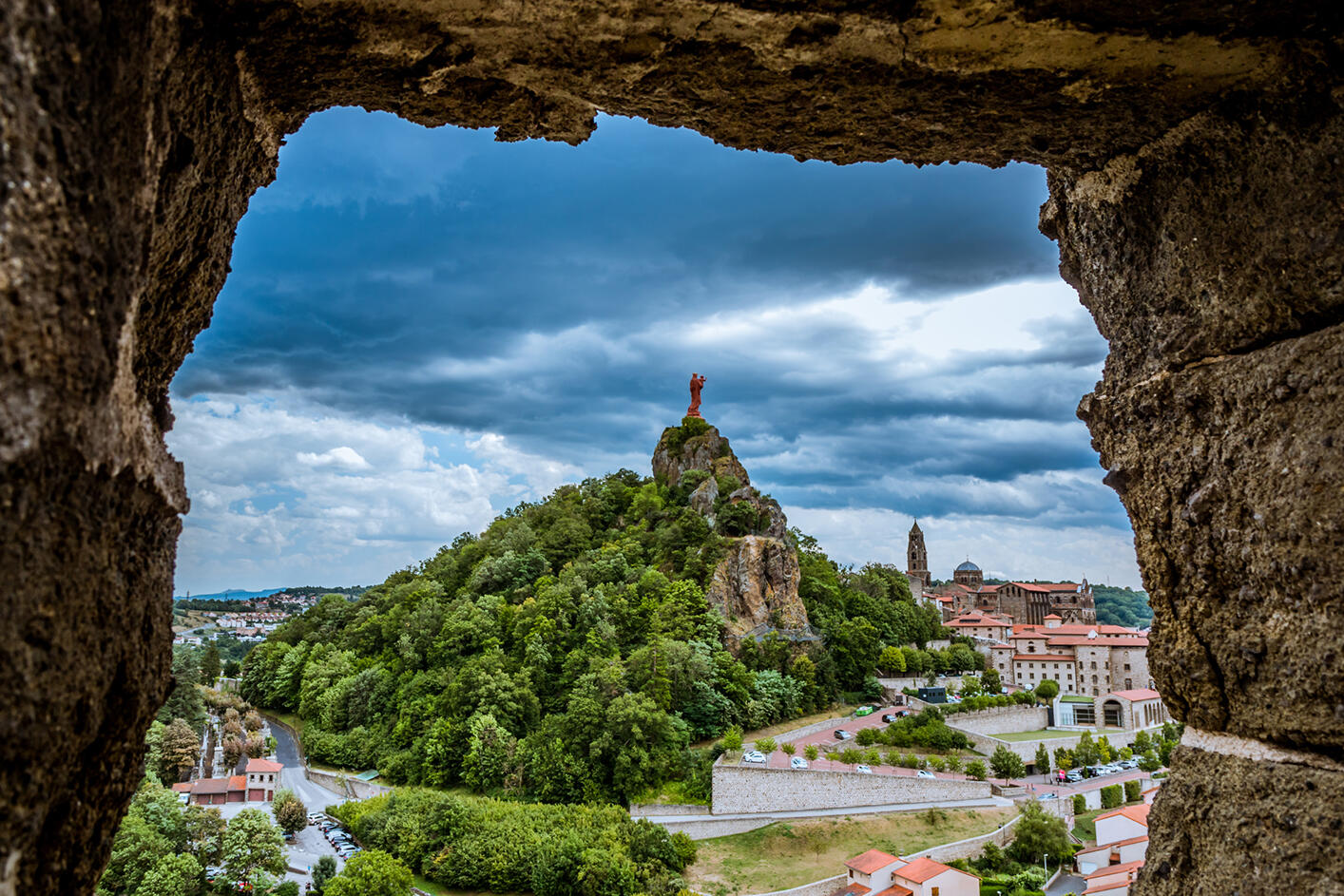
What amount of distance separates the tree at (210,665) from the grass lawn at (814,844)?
35152 millimetres

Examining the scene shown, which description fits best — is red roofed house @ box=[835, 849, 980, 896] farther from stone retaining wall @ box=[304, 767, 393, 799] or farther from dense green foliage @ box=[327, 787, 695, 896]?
stone retaining wall @ box=[304, 767, 393, 799]

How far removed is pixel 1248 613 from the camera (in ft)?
6.26

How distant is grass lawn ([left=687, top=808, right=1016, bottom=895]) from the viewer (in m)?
19.4

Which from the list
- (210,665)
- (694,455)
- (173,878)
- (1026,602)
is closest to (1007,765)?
(694,455)

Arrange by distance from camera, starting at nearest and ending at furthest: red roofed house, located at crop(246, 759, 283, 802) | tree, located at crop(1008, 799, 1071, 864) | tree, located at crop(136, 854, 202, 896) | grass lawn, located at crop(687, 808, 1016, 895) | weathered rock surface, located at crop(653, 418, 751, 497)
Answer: tree, located at crop(136, 854, 202, 896), grass lawn, located at crop(687, 808, 1016, 895), tree, located at crop(1008, 799, 1071, 864), red roofed house, located at crop(246, 759, 283, 802), weathered rock surface, located at crop(653, 418, 751, 497)

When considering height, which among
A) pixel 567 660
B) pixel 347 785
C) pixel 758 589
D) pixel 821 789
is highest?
pixel 758 589

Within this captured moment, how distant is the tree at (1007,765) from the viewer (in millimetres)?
25328

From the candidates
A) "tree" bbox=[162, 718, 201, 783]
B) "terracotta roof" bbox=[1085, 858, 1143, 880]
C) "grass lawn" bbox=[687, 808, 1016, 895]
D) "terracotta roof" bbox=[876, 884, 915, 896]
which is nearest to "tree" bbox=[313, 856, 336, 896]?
"grass lawn" bbox=[687, 808, 1016, 895]

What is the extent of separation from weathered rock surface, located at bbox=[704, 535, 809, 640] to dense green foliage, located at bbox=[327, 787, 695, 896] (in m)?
10.9

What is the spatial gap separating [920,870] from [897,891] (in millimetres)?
785

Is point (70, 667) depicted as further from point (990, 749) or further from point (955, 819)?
point (990, 749)

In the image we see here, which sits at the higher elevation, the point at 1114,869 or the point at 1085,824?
the point at 1114,869

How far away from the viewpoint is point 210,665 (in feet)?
150

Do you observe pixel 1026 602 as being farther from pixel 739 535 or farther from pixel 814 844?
pixel 814 844
